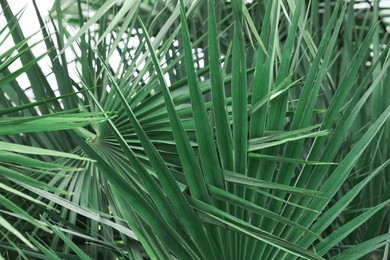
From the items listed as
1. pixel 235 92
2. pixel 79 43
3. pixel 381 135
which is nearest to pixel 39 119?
pixel 235 92

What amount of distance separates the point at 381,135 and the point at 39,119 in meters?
0.85

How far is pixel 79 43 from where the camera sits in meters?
1.70

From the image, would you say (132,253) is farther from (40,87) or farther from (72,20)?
(72,20)

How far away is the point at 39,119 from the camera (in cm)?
104

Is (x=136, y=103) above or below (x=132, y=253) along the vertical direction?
above

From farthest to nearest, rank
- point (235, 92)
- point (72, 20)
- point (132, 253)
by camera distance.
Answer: point (72, 20) < point (132, 253) < point (235, 92)

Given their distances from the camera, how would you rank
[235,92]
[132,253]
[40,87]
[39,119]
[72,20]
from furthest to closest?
1. [72,20]
2. [40,87]
3. [132,253]
4. [235,92]
5. [39,119]

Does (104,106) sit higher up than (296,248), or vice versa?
(104,106)

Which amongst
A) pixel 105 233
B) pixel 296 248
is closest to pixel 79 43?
pixel 105 233

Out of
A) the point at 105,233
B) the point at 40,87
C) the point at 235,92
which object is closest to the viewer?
the point at 235,92

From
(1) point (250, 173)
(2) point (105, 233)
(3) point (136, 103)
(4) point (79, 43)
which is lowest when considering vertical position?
(2) point (105, 233)

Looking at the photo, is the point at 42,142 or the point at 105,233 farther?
the point at 42,142

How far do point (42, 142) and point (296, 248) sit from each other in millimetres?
733

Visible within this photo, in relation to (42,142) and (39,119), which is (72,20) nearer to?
(42,142)
